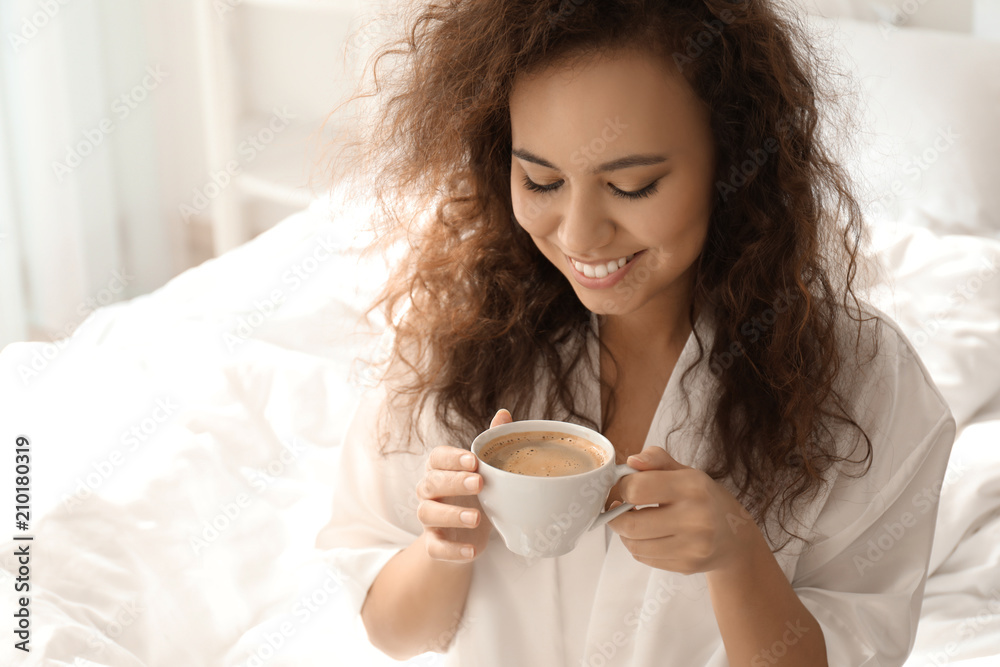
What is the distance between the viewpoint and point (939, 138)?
1963mm

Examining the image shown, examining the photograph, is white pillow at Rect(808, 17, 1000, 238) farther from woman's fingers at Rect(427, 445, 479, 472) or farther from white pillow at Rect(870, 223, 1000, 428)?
woman's fingers at Rect(427, 445, 479, 472)

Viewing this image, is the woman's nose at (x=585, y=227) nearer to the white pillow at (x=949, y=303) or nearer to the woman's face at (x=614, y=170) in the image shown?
the woman's face at (x=614, y=170)

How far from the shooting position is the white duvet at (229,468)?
4.10ft

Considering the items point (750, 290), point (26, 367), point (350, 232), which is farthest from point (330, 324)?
point (750, 290)

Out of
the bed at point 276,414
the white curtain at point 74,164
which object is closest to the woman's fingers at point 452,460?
the bed at point 276,414

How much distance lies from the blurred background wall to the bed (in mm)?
1075

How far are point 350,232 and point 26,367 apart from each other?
74 cm

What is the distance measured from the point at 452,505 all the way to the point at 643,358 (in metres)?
0.36

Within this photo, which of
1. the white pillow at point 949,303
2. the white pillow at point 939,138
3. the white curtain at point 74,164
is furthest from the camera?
the white curtain at point 74,164

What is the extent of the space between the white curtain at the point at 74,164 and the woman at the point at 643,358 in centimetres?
221

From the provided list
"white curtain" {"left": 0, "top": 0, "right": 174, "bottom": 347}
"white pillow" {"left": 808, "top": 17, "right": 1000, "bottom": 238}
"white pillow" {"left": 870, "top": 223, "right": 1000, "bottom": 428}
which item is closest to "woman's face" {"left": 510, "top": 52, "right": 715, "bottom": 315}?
"white pillow" {"left": 870, "top": 223, "right": 1000, "bottom": 428}

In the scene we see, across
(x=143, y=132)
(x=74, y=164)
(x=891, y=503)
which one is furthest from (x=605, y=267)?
(x=143, y=132)

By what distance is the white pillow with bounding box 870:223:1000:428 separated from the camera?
156 cm

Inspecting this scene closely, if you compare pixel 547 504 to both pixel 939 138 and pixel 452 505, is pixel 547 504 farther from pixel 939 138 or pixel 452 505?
pixel 939 138
